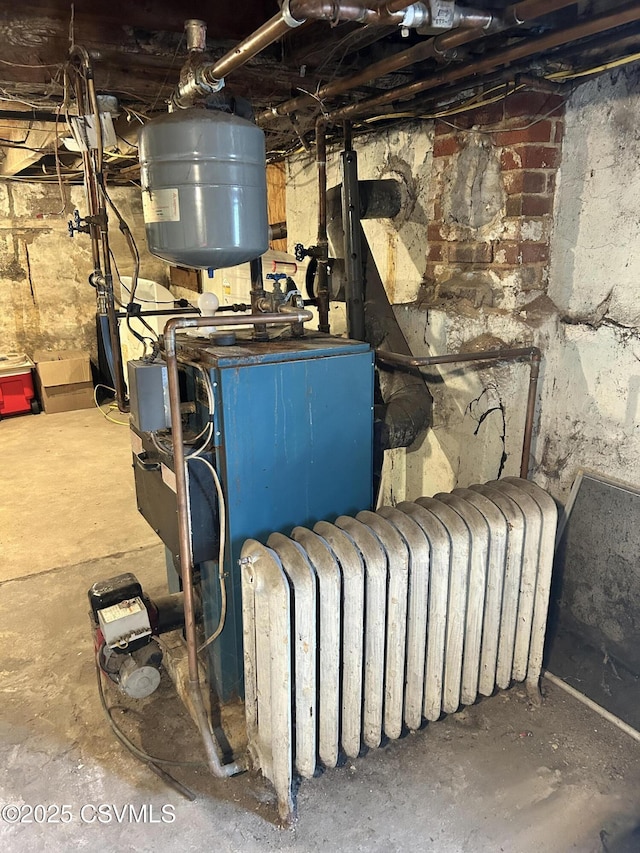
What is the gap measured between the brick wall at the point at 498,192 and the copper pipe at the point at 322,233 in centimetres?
42

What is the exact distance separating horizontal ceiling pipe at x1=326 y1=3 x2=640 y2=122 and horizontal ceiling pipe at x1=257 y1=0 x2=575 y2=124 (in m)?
0.09

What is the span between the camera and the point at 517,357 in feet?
6.65

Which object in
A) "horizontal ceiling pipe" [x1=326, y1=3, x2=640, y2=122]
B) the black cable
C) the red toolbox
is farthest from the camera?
the red toolbox

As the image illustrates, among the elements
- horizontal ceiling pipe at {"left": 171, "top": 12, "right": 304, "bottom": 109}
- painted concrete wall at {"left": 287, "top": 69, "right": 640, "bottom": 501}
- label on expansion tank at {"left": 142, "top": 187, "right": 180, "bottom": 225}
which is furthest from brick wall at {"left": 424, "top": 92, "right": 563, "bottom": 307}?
label on expansion tank at {"left": 142, "top": 187, "right": 180, "bottom": 225}

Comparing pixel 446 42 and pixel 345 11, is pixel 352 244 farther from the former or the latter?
pixel 345 11

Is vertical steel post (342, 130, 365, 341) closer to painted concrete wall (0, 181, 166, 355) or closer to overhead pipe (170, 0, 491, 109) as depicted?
overhead pipe (170, 0, 491, 109)

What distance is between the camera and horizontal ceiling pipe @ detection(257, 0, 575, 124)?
4.26 feet

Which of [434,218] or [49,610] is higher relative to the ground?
[434,218]

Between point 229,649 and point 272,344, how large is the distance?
922mm

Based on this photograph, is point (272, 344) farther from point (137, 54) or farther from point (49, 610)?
point (49, 610)

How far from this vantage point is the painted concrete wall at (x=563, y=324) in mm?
1770

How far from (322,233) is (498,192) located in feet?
2.33

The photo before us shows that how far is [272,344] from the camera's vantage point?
70.9 inches

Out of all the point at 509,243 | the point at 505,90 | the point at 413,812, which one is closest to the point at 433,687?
the point at 413,812
